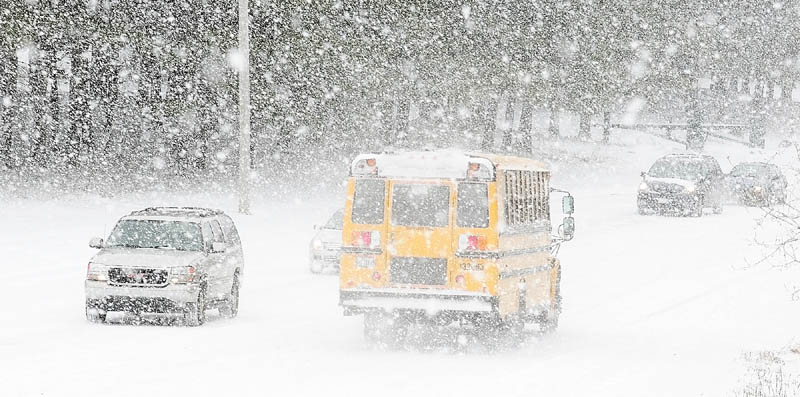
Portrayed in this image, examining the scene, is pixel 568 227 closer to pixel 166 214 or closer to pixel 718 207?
Answer: pixel 166 214

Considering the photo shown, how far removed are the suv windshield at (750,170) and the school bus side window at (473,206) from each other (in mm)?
31157

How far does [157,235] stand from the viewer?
1880cm

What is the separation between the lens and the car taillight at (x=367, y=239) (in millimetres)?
15773

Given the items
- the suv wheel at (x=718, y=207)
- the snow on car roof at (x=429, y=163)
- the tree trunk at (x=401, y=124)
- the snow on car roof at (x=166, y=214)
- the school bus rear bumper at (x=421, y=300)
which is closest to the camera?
the school bus rear bumper at (x=421, y=300)

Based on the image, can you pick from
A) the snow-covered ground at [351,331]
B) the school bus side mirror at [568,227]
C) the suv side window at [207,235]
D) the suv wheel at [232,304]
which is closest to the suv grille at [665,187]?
the snow-covered ground at [351,331]

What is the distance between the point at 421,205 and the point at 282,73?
2406 cm

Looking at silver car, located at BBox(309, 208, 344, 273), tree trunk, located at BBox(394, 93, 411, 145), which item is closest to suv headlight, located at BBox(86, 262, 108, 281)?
silver car, located at BBox(309, 208, 344, 273)

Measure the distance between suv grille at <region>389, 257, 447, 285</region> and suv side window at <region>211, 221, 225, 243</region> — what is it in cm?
449

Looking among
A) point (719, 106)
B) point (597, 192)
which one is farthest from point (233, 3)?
point (719, 106)

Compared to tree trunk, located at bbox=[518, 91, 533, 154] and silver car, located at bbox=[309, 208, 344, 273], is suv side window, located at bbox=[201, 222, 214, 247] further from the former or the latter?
tree trunk, located at bbox=[518, 91, 533, 154]

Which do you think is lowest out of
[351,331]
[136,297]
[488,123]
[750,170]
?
[351,331]

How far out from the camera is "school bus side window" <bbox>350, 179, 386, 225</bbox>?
15.9 m

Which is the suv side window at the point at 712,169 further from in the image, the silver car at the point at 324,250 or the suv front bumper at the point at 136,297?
the suv front bumper at the point at 136,297

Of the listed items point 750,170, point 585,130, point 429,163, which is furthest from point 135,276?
point 585,130
